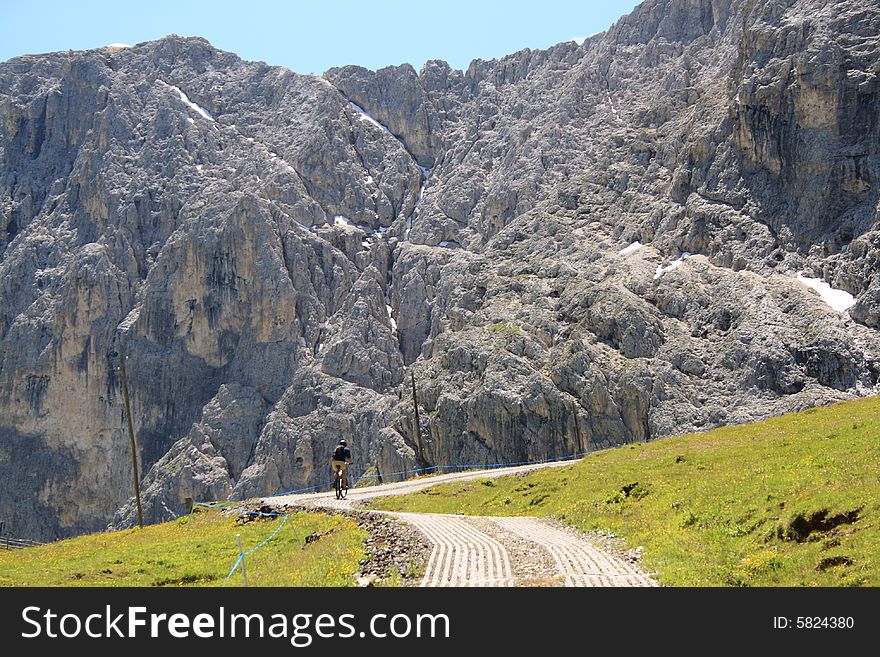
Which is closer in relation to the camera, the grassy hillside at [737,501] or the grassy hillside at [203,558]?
the grassy hillside at [737,501]

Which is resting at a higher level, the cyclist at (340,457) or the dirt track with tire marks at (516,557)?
the cyclist at (340,457)

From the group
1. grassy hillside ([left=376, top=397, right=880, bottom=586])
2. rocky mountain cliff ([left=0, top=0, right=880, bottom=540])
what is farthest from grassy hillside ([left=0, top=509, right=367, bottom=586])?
rocky mountain cliff ([left=0, top=0, right=880, bottom=540])

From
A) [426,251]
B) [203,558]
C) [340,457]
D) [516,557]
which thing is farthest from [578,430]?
[426,251]

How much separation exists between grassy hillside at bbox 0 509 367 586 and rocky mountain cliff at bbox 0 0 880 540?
4282cm

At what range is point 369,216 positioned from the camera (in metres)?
139

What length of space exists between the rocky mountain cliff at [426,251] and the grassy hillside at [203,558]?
4282 centimetres

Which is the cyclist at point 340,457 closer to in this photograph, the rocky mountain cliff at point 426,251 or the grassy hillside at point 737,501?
the grassy hillside at point 737,501

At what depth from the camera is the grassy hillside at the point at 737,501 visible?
56.3 feet

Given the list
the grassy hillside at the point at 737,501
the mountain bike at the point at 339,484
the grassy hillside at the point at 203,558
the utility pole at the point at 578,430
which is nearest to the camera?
the grassy hillside at the point at 737,501

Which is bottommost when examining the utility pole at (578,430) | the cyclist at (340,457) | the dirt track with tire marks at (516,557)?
the utility pole at (578,430)

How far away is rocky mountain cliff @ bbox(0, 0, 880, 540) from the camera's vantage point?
75.7 m

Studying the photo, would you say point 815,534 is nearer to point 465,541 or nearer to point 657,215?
point 465,541
